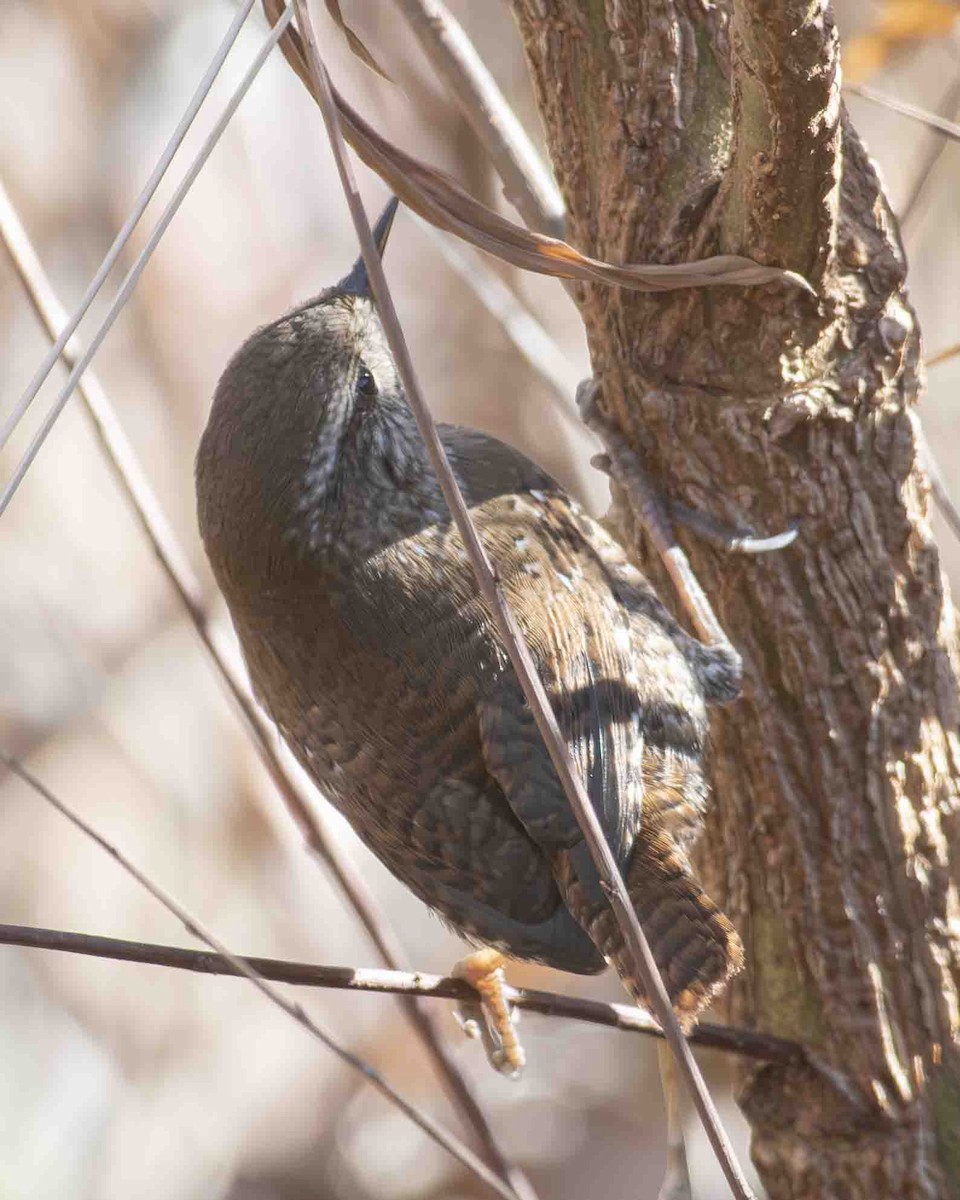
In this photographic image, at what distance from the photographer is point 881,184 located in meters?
1.69

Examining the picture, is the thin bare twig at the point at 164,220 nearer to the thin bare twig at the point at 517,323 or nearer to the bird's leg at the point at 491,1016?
the thin bare twig at the point at 517,323

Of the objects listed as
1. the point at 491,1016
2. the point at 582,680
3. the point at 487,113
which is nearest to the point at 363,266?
the point at 487,113

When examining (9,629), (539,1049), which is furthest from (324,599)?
(539,1049)

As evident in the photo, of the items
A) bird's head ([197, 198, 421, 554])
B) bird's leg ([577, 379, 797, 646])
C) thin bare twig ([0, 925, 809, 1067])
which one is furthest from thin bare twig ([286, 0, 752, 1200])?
bird's leg ([577, 379, 797, 646])

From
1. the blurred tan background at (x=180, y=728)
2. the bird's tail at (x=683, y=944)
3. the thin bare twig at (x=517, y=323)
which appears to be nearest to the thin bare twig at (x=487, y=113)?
the thin bare twig at (x=517, y=323)

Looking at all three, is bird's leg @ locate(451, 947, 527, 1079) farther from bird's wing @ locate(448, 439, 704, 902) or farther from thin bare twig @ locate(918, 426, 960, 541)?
thin bare twig @ locate(918, 426, 960, 541)

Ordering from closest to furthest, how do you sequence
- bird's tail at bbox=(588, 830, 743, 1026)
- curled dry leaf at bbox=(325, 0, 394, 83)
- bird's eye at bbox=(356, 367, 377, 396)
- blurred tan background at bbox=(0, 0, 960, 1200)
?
curled dry leaf at bbox=(325, 0, 394, 83) → bird's tail at bbox=(588, 830, 743, 1026) → bird's eye at bbox=(356, 367, 377, 396) → blurred tan background at bbox=(0, 0, 960, 1200)

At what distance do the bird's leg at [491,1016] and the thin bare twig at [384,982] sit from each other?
24 centimetres

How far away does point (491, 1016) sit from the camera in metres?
2.04

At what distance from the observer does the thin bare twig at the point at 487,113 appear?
201cm

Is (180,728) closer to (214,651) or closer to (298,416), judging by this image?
(214,651)

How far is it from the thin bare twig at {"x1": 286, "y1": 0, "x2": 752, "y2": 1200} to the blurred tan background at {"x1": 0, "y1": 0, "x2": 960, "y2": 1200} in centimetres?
232

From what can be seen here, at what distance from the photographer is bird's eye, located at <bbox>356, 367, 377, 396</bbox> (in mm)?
1849

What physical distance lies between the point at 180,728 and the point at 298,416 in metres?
2.02
